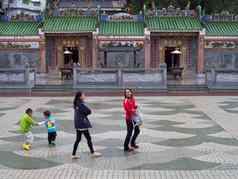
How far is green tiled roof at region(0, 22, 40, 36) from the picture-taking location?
1634 inches

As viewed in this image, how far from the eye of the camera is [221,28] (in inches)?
1647

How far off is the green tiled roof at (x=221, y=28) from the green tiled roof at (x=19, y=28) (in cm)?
1485

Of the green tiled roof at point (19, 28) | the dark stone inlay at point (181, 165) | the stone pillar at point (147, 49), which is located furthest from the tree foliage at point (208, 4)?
the dark stone inlay at point (181, 165)

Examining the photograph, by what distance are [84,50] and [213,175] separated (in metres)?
33.5

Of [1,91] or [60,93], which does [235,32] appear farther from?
[1,91]

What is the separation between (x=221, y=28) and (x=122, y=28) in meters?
8.55

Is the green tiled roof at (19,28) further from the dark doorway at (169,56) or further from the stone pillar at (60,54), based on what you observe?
the dark doorway at (169,56)

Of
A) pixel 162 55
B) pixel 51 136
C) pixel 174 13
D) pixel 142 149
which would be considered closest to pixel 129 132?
pixel 142 149

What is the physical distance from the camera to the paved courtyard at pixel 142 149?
1003 cm

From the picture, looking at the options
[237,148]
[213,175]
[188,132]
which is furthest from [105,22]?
[213,175]

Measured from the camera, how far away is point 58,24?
41688 mm

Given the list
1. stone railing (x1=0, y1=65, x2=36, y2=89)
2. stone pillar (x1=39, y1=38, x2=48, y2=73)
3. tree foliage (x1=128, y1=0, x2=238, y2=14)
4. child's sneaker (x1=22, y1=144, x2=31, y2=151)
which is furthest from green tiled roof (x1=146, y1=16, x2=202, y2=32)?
child's sneaker (x1=22, y1=144, x2=31, y2=151)

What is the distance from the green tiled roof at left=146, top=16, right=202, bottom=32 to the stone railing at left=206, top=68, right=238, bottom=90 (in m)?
9.88

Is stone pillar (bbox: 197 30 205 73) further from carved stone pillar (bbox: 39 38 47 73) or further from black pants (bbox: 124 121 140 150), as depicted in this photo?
black pants (bbox: 124 121 140 150)
